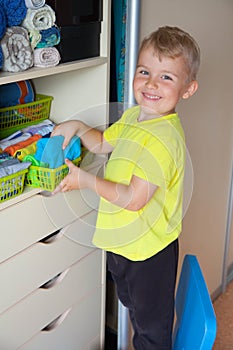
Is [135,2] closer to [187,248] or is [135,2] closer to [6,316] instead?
[6,316]

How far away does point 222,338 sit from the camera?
6.39 ft

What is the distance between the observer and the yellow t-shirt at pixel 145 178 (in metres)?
1.08

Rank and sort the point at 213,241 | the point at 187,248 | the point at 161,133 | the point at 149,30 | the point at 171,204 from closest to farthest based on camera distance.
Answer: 1. the point at 161,133
2. the point at 171,204
3. the point at 149,30
4. the point at 187,248
5. the point at 213,241

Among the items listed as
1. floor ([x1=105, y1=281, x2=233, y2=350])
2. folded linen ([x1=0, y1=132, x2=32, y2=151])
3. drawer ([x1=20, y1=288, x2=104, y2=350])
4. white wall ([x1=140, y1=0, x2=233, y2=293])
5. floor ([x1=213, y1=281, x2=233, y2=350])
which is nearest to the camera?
folded linen ([x1=0, y1=132, x2=32, y2=151])

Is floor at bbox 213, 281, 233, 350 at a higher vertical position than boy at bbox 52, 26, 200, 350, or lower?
lower

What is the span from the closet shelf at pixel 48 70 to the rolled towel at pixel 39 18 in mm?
88

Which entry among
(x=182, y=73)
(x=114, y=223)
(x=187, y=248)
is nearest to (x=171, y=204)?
(x=114, y=223)

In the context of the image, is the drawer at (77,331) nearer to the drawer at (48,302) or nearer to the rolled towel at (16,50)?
the drawer at (48,302)

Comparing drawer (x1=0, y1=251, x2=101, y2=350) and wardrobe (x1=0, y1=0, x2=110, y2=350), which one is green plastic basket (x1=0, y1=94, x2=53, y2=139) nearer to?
wardrobe (x1=0, y1=0, x2=110, y2=350)

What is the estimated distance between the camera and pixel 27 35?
42.7 inches

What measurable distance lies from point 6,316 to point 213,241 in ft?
3.51

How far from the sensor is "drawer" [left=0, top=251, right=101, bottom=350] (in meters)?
1.19

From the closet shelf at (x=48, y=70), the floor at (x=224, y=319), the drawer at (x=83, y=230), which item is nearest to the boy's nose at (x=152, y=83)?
the closet shelf at (x=48, y=70)

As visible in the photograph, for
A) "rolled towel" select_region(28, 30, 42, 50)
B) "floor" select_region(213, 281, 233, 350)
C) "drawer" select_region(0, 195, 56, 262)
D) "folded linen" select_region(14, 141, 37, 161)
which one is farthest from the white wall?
"drawer" select_region(0, 195, 56, 262)
